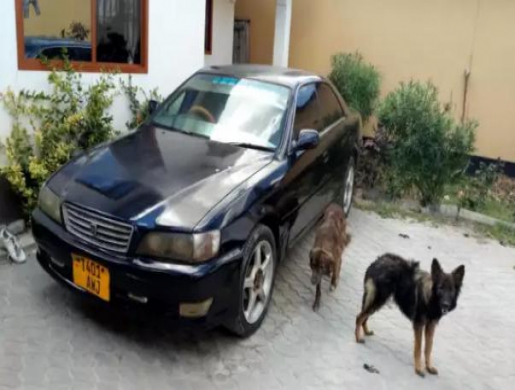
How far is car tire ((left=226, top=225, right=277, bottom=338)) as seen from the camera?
341 cm

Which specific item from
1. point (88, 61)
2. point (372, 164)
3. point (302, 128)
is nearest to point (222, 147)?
point (302, 128)

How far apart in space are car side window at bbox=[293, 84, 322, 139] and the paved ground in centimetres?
143

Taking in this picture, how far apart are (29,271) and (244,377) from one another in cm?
220

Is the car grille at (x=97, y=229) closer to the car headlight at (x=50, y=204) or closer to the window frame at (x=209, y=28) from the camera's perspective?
the car headlight at (x=50, y=204)

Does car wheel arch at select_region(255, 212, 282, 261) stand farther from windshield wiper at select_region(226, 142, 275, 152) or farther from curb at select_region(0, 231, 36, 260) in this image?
curb at select_region(0, 231, 36, 260)

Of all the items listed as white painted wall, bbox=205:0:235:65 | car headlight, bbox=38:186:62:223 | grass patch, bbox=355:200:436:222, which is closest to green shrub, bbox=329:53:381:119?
white painted wall, bbox=205:0:235:65

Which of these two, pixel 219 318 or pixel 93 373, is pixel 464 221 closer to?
pixel 219 318

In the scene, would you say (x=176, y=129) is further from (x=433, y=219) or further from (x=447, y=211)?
(x=447, y=211)

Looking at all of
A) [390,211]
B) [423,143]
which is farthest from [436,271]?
[423,143]

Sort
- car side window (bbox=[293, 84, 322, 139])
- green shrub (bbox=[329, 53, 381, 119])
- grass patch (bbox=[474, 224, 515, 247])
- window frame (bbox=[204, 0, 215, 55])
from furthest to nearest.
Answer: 1. window frame (bbox=[204, 0, 215, 55])
2. green shrub (bbox=[329, 53, 381, 119])
3. grass patch (bbox=[474, 224, 515, 247])
4. car side window (bbox=[293, 84, 322, 139])

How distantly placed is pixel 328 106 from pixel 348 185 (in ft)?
3.89

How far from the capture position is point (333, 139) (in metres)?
5.33

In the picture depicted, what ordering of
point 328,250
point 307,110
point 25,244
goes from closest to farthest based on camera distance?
point 328,250
point 25,244
point 307,110

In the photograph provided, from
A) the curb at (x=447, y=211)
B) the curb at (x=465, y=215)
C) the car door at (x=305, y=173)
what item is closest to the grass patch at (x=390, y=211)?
the curb at (x=447, y=211)
